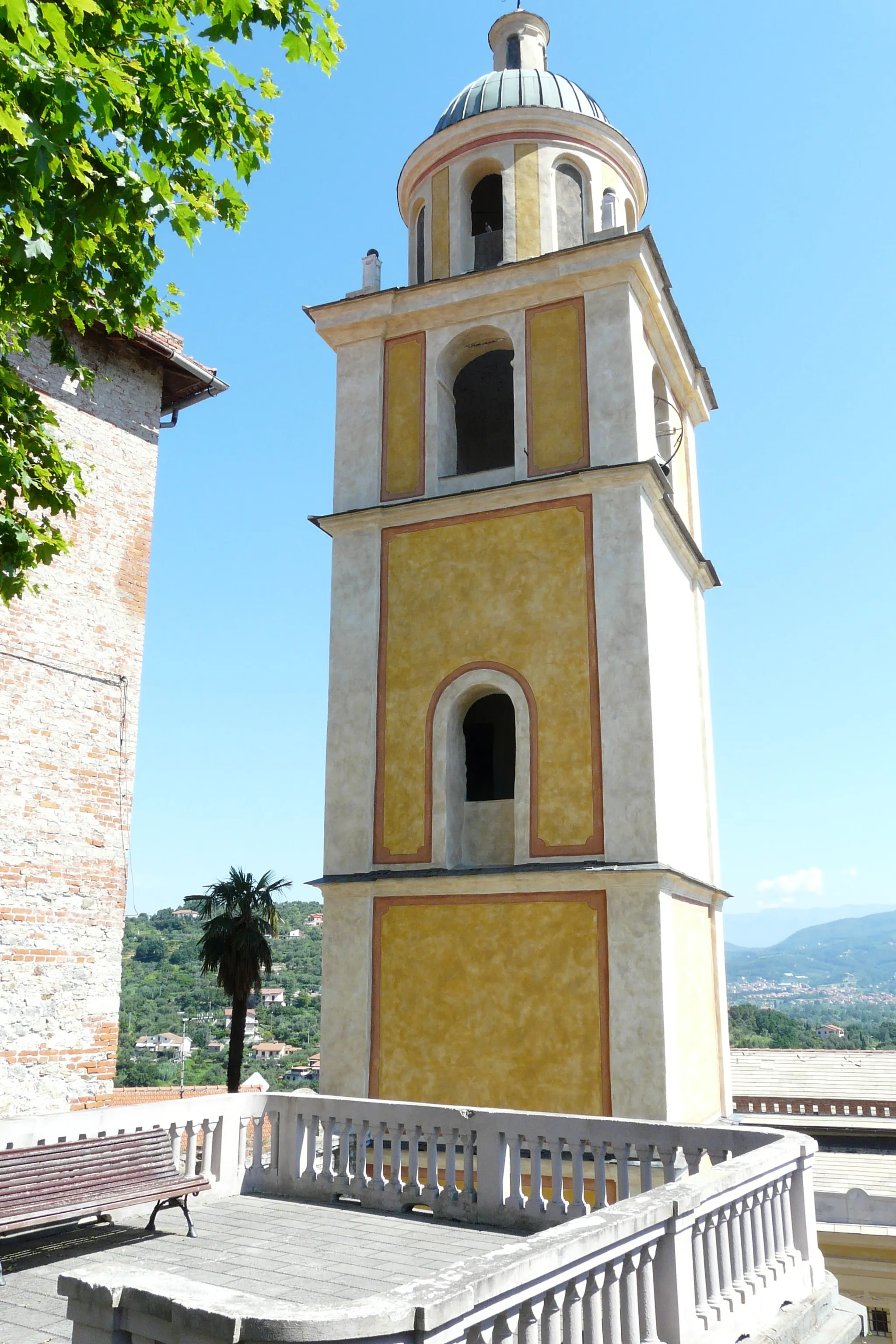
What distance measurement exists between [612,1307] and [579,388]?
12.5 m

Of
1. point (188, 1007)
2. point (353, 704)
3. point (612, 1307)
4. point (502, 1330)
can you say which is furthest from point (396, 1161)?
point (188, 1007)

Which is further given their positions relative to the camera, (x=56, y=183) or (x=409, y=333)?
(x=409, y=333)

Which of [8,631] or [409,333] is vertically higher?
[409,333]

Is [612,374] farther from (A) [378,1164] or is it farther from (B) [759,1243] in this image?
(B) [759,1243]

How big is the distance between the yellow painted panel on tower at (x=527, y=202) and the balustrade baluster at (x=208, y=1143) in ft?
42.2

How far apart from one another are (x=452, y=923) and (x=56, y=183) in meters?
9.84

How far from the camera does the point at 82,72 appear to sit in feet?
20.4

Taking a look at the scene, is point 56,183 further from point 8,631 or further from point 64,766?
point 64,766

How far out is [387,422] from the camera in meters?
16.7

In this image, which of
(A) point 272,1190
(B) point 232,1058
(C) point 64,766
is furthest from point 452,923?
(B) point 232,1058

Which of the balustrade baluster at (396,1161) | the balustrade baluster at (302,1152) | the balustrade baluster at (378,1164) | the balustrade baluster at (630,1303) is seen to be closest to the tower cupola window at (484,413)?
the balustrade baluster at (302,1152)

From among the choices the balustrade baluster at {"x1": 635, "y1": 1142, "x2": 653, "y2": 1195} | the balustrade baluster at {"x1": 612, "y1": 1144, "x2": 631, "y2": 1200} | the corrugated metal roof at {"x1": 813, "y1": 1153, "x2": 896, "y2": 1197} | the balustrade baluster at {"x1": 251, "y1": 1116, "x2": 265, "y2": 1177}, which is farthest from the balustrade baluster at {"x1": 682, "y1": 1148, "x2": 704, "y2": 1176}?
the corrugated metal roof at {"x1": 813, "y1": 1153, "x2": 896, "y2": 1197}

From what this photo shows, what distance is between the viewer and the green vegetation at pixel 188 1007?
55500 mm

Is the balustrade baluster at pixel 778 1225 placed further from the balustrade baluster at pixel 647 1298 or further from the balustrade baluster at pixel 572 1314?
the balustrade baluster at pixel 572 1314
